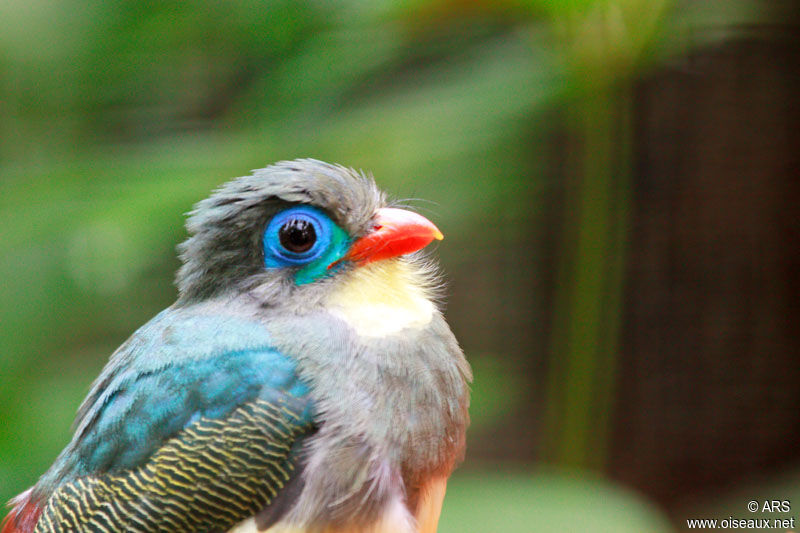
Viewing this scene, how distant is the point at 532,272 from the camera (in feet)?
19.6

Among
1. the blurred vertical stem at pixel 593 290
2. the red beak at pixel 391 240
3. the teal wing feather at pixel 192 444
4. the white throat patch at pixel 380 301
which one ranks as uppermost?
the blurred vertical stem at pixel 593 290

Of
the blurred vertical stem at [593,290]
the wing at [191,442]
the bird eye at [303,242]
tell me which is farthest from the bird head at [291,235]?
the blurred vertical stem at [593,290]

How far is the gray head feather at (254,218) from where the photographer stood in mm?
2256

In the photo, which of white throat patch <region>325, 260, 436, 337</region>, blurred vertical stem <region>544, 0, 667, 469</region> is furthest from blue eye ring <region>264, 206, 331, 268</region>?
blurred vertical stem <region>544, 0, 667, 469</region>

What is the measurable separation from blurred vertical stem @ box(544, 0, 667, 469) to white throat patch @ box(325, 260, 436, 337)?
1.61 m

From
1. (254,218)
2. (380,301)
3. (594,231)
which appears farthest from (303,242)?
(594,231)

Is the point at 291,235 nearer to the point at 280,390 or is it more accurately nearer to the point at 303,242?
the point at 303,242

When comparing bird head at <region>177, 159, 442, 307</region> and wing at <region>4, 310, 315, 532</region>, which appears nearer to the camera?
wing at <region>4, 310, 315, 532</region>

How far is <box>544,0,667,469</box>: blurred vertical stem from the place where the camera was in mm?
3678

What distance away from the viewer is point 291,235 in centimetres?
225

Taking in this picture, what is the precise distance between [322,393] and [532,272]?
4022mm

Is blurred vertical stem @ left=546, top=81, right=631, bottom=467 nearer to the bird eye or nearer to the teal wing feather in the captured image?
the bird eye

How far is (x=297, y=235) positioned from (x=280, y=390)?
1.34ft

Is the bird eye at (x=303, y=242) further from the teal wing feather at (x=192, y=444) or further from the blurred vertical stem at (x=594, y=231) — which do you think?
the blurred vertical stem at (x=594, y=231)
